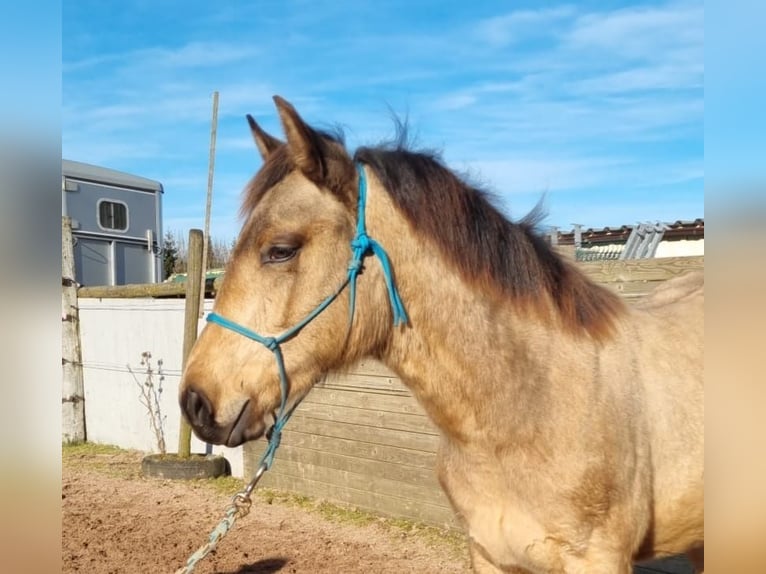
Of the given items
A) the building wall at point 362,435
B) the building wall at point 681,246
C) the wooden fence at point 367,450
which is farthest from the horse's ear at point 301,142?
the building wall at point 681,246

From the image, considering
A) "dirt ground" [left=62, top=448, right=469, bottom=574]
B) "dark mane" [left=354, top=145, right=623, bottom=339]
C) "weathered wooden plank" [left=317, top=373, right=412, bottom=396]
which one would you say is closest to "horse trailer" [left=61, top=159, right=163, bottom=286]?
"dirt ground" [left=62, top=448, right=469, bottom=574]

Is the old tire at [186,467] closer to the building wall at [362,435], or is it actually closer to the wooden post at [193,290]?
the building wall at [362,435]

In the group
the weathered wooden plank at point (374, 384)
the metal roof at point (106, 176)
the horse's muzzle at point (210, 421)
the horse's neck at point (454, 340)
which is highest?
the metal roof at point (106, 176)

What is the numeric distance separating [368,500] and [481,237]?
13.2ft

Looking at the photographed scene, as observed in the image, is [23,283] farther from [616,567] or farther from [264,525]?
[264,525]

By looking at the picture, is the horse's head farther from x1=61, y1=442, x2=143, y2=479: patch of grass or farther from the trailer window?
the trailer window

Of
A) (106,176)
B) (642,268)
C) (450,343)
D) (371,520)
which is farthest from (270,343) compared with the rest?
(106,176)

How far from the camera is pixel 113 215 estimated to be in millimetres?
12938

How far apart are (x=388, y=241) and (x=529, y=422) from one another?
0.72 m

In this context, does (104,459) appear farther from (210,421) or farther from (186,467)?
(210,421)

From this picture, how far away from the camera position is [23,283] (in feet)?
3.63

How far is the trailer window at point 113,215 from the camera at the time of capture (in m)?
12.7

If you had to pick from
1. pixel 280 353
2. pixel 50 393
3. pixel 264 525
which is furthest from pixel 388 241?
pixel 264 525

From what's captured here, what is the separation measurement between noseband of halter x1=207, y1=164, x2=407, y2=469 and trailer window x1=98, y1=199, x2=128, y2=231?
38.1 feet
